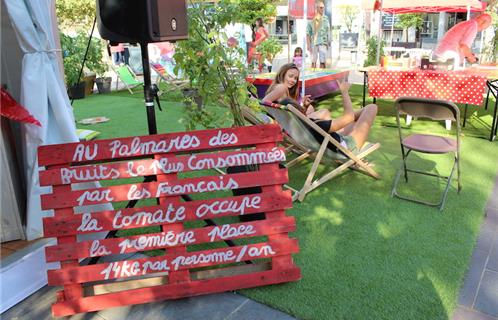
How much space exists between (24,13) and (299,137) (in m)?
2.38

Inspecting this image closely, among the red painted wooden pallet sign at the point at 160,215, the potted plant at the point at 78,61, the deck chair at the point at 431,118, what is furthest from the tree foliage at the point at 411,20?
the red painted wooden pallet sign at the point at 160,215

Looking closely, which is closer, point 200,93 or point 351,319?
point 351,319

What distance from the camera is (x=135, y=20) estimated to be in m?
2.63

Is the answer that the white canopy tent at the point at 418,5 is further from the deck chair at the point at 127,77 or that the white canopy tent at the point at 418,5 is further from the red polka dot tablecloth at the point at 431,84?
the deck chair at the point at 127,77

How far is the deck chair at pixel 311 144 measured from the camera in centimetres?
365

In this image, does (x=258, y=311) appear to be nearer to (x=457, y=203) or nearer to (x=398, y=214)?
(x=398, y=214)

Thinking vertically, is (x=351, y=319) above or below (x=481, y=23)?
below

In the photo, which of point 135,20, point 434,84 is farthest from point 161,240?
point 434,84

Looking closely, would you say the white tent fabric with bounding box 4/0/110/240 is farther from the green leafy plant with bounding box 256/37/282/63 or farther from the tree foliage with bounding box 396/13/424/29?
the tree foliage with bounding box 396/13/424/29

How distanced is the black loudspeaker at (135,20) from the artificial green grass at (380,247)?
1727 mm

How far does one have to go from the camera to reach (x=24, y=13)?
2.67 m

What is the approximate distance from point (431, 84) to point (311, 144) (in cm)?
264

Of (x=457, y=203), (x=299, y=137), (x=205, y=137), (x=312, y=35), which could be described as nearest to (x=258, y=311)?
(x=205, y=137)

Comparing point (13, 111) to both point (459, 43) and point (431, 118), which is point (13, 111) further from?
point (459, 43)
